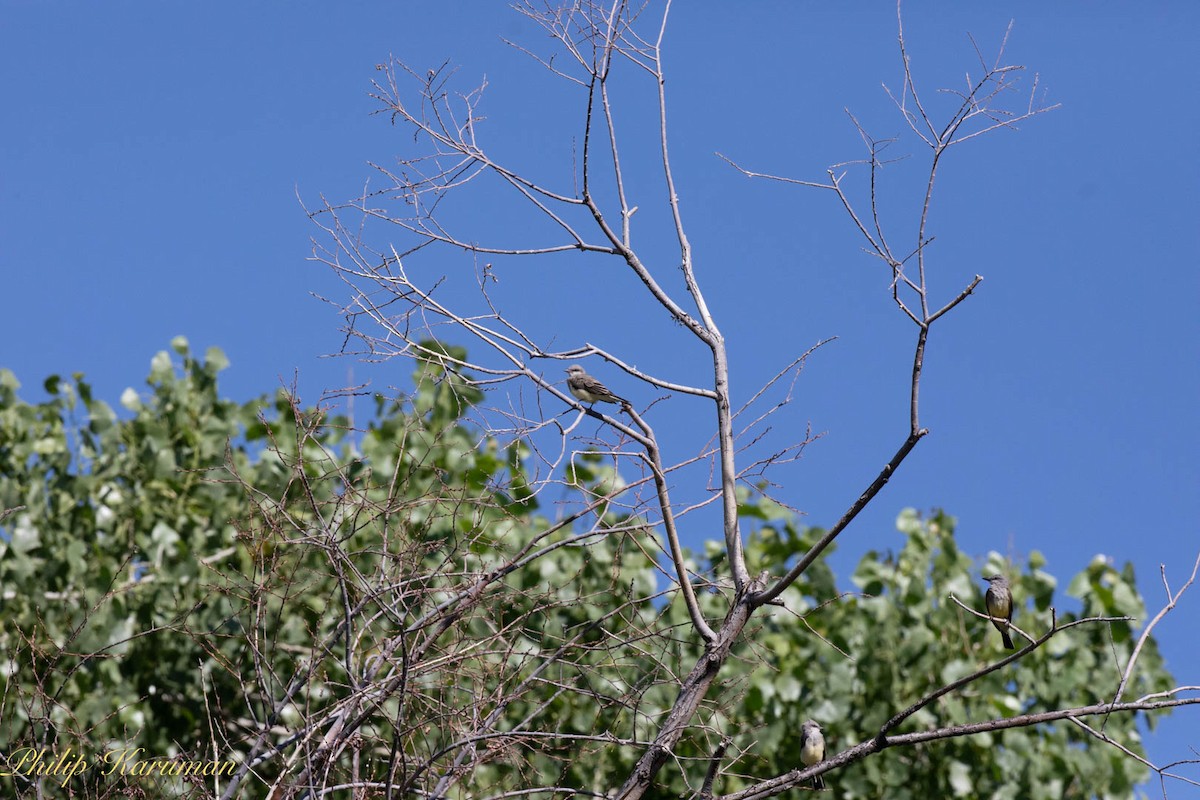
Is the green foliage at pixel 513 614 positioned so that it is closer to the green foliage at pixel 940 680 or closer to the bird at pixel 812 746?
the green foliage at pixel 940 680

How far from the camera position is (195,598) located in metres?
7.33

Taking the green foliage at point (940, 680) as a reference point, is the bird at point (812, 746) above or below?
below

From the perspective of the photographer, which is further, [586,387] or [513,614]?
[513,614]

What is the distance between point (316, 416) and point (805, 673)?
4856 millimetres

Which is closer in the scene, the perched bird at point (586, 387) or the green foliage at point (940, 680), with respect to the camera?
the perched bird at point (586, 387)

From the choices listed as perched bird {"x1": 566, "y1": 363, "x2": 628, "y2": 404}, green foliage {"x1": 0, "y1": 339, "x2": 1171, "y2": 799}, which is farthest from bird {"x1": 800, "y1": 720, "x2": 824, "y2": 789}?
perched bird {"x1": 566, "y1": 363, "x2": 628, "y2": 404}

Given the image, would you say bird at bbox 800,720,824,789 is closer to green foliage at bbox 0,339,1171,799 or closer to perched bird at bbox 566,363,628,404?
green foliage at bbox 0,339,1171,799

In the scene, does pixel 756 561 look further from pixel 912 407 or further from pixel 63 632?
pixel 912 407

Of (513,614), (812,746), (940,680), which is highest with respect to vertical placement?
(940,680)

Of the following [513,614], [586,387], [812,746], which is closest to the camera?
[812,746]

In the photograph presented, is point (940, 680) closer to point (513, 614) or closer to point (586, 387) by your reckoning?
point (513, 614)

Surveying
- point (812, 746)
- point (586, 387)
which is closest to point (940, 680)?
point (812, 746)

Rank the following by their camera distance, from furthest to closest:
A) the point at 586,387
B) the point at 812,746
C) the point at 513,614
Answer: the point at 513,614 → the point at 586,387 → the point at 812,746

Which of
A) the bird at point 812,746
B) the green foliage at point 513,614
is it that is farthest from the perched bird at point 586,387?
the bird at point 812,746
